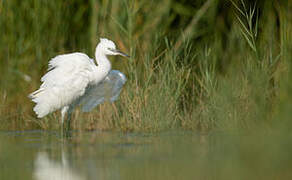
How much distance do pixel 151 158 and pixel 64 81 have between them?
135 inches

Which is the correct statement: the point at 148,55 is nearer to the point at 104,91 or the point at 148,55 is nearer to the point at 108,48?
the point at 108,48

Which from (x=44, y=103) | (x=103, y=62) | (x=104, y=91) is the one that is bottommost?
(x=44, y=103)

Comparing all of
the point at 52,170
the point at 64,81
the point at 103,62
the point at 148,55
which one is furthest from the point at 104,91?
the point at 52,170

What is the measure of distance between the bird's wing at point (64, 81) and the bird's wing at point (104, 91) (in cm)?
33

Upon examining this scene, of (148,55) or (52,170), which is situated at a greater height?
(148,55)

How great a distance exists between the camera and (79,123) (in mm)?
9367

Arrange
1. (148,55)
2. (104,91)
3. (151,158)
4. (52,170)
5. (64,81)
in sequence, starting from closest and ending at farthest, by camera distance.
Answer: (52,170) < (151,158) < (64,81) < (148,55) < (104,91)

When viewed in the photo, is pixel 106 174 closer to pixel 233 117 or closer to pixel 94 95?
pixel 233 117

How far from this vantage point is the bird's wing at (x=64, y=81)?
27.9 feet

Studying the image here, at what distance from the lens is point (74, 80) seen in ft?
28.3

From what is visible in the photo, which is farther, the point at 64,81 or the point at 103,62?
the point at 103,62

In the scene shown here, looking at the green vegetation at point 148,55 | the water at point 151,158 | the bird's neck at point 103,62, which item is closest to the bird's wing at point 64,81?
the bird's neck at point 103,62

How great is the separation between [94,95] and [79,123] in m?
0.57

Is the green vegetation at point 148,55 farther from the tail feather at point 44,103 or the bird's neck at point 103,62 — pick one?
the tail feather at point 44,103
